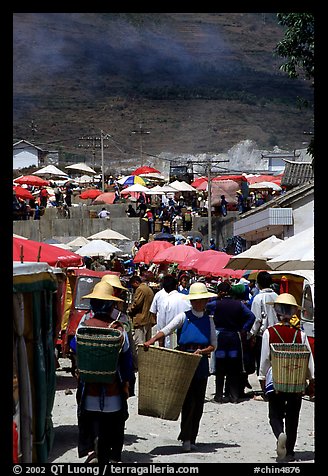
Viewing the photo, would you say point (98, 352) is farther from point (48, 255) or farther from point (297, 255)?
point (297, 255)

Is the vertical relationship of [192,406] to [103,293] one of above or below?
below

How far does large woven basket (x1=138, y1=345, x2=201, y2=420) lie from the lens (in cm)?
882

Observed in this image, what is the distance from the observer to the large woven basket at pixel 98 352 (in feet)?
25.0

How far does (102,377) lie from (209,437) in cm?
273

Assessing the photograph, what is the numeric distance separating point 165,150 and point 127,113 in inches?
744

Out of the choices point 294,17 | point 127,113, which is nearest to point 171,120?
point 127,113

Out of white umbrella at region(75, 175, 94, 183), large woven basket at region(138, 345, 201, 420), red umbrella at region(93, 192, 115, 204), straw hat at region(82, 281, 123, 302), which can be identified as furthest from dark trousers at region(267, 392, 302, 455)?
white umbrella at region(75, 175, 94, 183)

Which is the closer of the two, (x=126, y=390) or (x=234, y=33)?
(x=126, y=390)

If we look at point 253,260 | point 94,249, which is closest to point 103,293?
point 253,260

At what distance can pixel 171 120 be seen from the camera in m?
129

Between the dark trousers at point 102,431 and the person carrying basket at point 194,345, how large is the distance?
4.11ft

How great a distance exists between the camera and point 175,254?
2394 cm
